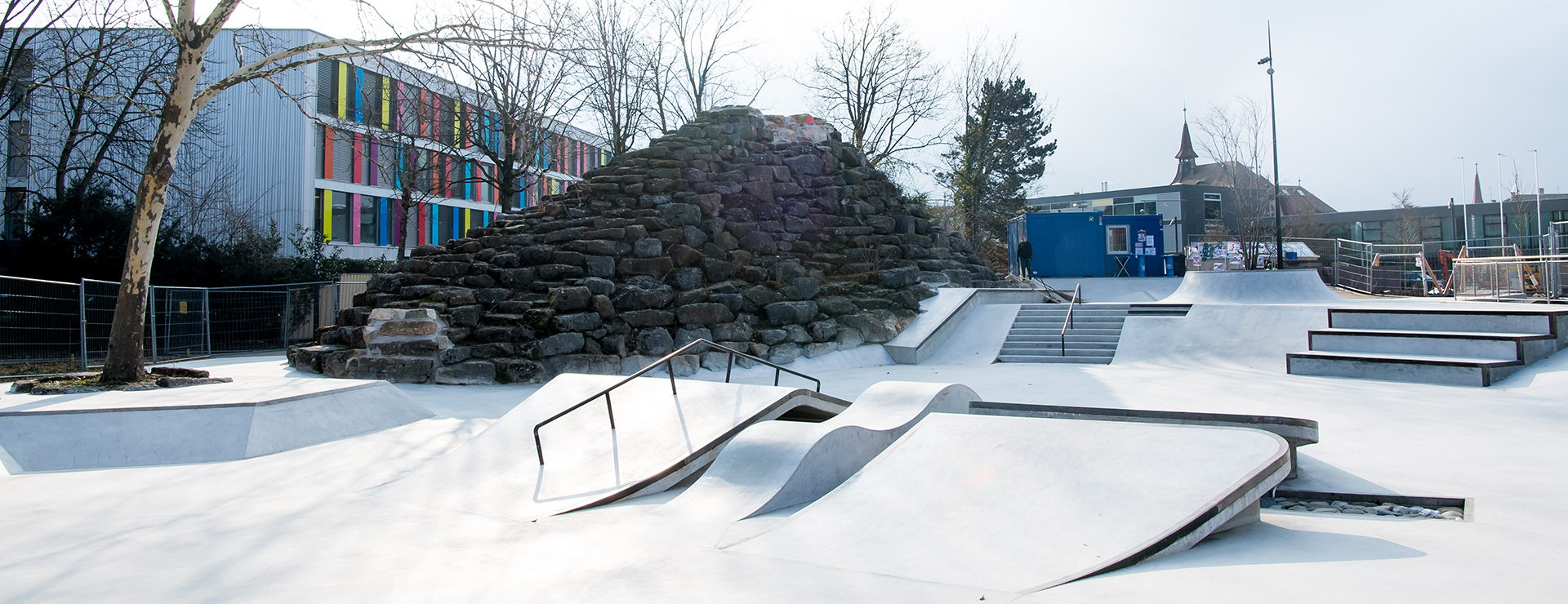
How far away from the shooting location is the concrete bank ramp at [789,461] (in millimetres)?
4555

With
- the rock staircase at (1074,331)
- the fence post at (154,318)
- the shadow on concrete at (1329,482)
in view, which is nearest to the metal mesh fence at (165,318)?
the fence post at (154,318)

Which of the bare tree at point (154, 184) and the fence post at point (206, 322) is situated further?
the fence post at point (206, 322)

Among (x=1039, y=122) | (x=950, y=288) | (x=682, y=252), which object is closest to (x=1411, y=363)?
(x=950, y=288)

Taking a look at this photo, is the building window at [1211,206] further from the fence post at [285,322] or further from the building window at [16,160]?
the building window at [16,160]

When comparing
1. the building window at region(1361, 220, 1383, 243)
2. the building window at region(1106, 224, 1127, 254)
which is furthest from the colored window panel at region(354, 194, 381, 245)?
the building window at region(1361, 220, 1383, 243)

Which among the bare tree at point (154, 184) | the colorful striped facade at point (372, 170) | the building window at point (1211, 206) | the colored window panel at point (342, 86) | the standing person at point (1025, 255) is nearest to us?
the bare tree at point (154, 184)

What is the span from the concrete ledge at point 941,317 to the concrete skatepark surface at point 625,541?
22.0 ft

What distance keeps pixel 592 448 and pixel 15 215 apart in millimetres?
21334

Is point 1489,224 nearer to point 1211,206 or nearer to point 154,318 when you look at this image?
point 1211,206

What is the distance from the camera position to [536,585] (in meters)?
3.38

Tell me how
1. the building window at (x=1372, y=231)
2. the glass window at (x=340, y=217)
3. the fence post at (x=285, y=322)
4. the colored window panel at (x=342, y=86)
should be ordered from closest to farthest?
the fence post at (x=285, y=322), the colored window panel at (x=342, y=86), the glass window at (x=340, y=217), the building window at (x=1372, y=231)

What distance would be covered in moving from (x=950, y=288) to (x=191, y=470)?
1252cm

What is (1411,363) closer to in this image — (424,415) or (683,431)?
(683,431)

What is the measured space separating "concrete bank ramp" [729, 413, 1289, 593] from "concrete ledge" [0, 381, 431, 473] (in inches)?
185
